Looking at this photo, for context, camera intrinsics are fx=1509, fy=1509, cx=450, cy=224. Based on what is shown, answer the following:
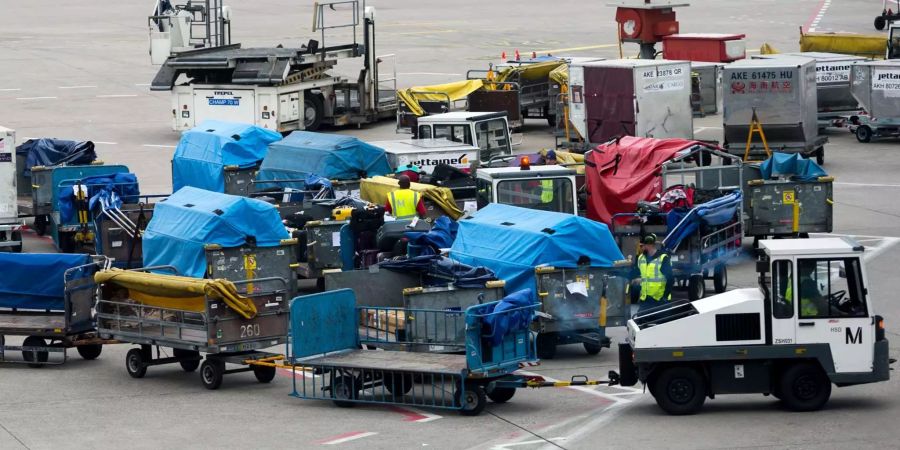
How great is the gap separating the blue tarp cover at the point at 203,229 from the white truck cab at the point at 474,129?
8683mm

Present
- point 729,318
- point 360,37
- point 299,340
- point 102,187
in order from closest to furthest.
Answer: point 729,318, point 299,340, point 102,187, point 360,37

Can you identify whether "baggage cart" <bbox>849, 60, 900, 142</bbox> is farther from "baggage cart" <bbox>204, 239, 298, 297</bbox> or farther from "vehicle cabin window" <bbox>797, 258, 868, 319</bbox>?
"vehicle cabin window" <bbox>797, 258, 868, 319</bbox>

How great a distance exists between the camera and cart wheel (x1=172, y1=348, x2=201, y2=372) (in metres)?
21.0

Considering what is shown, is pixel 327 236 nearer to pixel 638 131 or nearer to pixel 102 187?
pixel 102 187

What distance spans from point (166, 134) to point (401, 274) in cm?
2416

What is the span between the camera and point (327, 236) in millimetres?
25781

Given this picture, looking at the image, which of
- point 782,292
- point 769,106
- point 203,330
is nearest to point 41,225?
point 203,330

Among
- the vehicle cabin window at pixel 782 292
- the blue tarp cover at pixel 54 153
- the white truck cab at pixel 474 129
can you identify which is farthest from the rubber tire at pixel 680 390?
the blue tarp cover at pixel 54 153

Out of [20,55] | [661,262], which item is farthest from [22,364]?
[20,55]

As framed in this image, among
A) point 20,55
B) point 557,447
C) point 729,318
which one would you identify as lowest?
point 557,447

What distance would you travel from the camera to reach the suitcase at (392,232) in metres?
24.6

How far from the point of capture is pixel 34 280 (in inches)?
887

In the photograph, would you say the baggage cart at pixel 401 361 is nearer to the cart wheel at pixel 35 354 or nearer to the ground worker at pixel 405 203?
the cart wheel at pixel 35 354

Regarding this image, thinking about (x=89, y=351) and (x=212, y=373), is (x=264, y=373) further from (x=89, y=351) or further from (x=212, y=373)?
(x=89, y=351)
